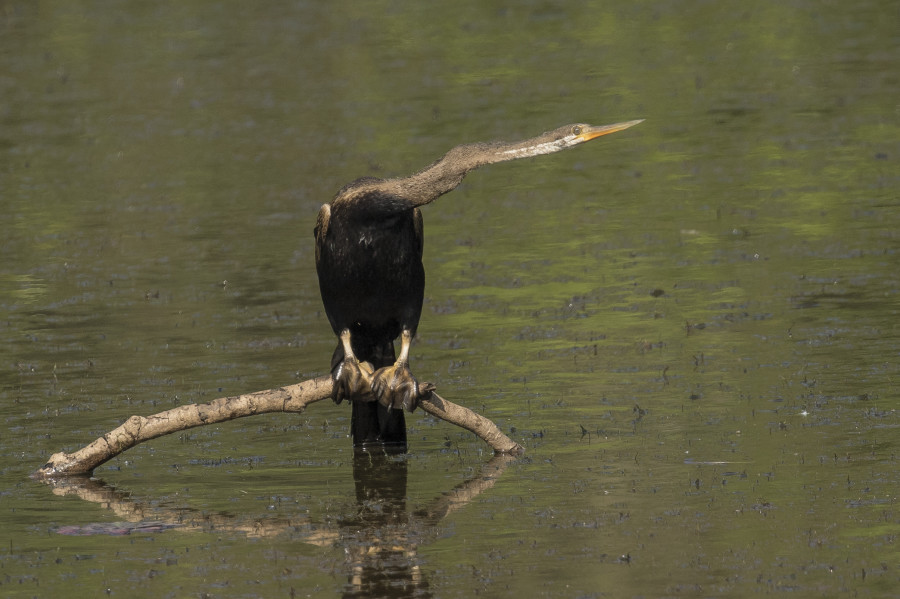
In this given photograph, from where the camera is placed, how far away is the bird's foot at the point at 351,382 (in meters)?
7.80

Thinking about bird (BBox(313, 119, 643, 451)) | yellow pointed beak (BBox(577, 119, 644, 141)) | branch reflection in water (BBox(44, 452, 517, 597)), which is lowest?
branch reflection in water (BBox(44, 452, 517, 597))

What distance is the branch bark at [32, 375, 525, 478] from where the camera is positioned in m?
7.56

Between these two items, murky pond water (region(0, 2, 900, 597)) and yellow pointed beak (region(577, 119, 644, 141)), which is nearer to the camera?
yellow pointed beak (region(577, 119, 644, 141))

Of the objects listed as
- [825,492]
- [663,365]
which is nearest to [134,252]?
[663,365]

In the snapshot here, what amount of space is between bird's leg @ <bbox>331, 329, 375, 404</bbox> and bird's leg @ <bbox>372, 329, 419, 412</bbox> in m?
0.05

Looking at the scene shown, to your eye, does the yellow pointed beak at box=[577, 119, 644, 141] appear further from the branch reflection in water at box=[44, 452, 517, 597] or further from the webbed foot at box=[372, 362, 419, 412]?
the branch reflection in water at box=[44, 452, 517, 597]

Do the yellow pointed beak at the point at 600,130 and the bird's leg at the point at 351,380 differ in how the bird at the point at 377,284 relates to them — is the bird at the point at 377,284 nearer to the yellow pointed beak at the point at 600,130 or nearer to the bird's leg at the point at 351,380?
the bird's leg at the point at 351,380

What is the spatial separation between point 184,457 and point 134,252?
532cm

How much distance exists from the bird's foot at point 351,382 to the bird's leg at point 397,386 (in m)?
0.05

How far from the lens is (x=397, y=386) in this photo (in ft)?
25.5

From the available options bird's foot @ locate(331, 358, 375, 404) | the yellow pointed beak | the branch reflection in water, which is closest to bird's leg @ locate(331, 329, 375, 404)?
bird's foot @ locate(331, 358, 375, 404)

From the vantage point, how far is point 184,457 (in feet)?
26.9

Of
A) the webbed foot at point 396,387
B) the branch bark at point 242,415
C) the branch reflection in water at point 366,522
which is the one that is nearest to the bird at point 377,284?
the webbed foot at point 396,387

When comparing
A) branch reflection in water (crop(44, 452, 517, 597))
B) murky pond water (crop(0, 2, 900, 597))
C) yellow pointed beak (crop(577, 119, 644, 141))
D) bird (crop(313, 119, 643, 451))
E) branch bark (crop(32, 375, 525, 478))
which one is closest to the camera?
branch reflection in water (crop(44, 452, 517, 597))
